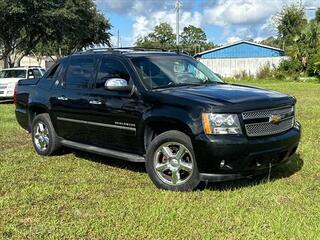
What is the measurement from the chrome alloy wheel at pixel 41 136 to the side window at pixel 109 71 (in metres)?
1.74

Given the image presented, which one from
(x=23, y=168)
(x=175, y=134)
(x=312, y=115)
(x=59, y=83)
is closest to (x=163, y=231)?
(x=175, y=134)

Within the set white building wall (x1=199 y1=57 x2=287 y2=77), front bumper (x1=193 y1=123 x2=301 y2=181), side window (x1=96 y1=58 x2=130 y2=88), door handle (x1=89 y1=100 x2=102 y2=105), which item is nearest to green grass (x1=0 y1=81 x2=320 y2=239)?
front bumper (x1=193 y1=123 x2=301 y2=181)

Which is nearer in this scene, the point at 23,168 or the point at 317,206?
the point at 317,206

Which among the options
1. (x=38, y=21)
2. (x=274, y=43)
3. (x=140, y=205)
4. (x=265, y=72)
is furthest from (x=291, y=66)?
(x=274, y=43)

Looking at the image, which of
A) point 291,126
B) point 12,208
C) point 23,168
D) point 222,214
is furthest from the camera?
point 23,168

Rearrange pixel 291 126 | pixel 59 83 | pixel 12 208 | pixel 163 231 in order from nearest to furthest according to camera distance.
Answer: pixel 163 231
pixel 12 208
pixel 291 126
pixel 59 83

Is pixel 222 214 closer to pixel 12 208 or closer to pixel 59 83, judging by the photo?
pixel 12 208

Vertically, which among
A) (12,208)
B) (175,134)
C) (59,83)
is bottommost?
(12,208)

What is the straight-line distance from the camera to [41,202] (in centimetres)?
584

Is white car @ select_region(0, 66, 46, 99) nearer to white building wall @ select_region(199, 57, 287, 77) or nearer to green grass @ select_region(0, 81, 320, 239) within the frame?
green grass @ select_region(0, 81, 320, 239)

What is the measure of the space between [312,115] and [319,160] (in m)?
5.99

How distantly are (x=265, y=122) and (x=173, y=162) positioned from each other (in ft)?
3.97

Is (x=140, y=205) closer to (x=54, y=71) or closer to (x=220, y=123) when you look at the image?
(x=220, y=123)

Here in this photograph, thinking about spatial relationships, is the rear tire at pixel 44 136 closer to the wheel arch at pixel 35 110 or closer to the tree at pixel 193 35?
the wheel arch at pixel 35 110
